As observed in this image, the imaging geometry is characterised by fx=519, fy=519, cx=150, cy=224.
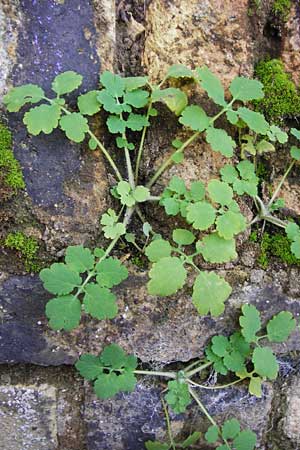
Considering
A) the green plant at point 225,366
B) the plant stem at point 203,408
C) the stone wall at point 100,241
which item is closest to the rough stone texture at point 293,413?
the stone wall at point 100,241

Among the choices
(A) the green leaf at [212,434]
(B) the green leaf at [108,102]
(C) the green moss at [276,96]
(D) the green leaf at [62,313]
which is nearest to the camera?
(D) the green leaf at [62,313]

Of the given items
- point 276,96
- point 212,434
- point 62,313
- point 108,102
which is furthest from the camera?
point 276,96

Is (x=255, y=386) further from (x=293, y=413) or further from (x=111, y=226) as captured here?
(x=111, y=226)

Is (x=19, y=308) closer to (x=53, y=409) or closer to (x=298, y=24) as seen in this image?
(x=53, y=409)

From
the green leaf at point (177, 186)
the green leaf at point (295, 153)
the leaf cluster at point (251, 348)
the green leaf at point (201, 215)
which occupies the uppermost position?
the green leaf at point (295, 153)

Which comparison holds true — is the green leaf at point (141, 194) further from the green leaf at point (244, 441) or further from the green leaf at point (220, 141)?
the green leaf at point (244, 441)

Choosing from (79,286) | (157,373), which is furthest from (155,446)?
(79,286)

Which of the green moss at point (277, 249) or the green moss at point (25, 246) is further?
the green moss at point (277, 249)
